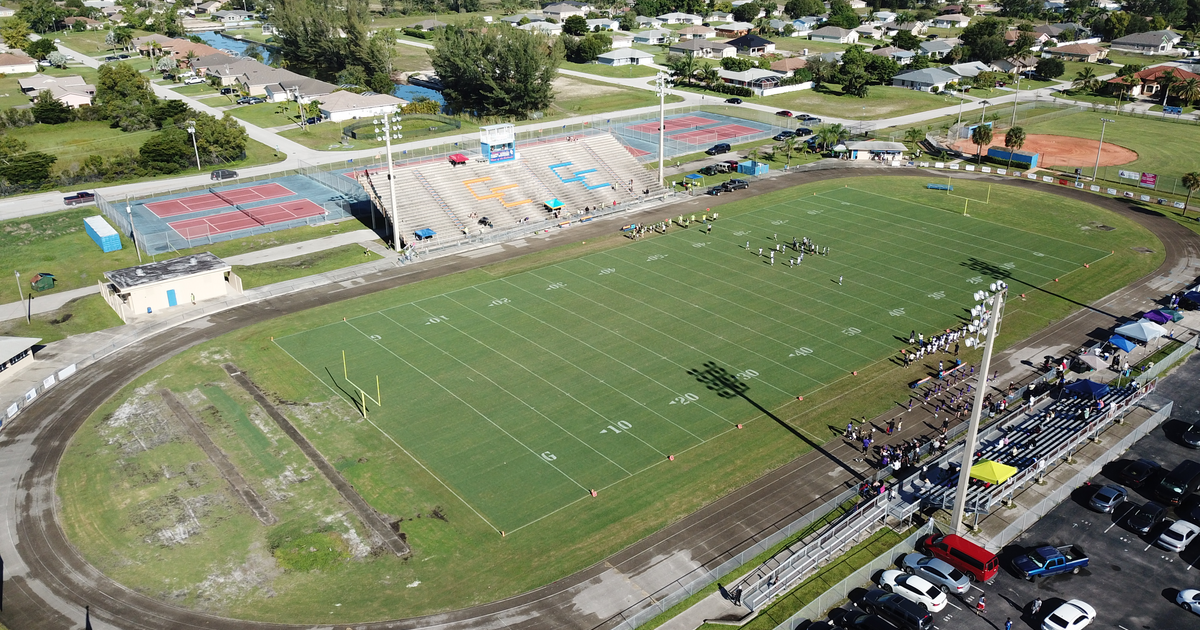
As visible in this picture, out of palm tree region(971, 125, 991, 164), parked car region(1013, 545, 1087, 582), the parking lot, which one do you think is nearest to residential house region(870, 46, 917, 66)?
palm tree region(971, 125, 991, 164)

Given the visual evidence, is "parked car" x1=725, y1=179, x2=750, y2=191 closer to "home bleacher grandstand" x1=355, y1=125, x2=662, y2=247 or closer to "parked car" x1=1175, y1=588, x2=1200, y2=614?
"home bleacher grandstand" x1=355, y1=125, x2=662, y2=247

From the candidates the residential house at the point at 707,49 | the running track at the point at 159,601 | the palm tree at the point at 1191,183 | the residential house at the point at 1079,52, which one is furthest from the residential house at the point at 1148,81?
the running track at the point at 159,601

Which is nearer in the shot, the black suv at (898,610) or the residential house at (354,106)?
the black suv at (898,610)

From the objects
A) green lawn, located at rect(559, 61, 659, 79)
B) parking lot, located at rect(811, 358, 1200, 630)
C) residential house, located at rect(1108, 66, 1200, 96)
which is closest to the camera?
parking lot, located at rect(811, 358, 1200, 630)

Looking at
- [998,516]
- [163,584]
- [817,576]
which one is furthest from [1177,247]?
[163,584]

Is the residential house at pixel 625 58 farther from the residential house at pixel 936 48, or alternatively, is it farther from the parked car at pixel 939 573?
the parked car at pixel 939 573

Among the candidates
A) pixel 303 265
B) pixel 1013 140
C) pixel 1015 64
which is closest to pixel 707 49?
pixel 1015 64

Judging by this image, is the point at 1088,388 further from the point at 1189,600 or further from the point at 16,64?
the point at 16,64
